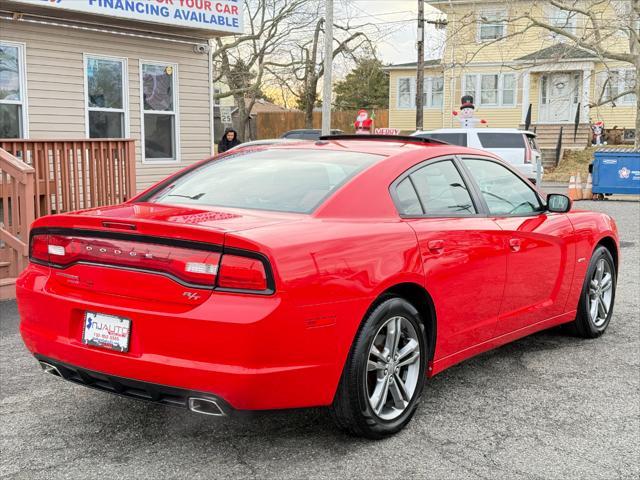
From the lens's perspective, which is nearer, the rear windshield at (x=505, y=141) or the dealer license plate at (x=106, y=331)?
the dealer license plate at (x=106, y=331)

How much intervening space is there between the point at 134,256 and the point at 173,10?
35.8 ft

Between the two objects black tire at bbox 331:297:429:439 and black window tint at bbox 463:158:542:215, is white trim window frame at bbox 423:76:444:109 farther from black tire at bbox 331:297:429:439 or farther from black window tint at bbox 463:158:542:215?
black tire at bbox 331:297:429:439

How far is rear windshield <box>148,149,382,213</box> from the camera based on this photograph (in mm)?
4086

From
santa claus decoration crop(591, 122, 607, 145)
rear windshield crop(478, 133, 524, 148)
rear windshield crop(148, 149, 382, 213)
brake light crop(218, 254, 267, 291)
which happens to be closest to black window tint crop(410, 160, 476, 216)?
rear windshield crop(148, 149, 382, 213)

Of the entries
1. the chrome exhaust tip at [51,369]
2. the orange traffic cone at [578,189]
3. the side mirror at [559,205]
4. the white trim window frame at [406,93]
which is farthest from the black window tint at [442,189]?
the white trim window frame at [406,93]

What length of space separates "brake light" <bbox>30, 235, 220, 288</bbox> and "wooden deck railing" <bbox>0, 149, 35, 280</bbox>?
386cm

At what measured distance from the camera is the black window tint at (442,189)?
4441 millimetres

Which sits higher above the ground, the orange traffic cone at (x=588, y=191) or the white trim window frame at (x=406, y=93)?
the white trim window frame at (x=406, y=93)

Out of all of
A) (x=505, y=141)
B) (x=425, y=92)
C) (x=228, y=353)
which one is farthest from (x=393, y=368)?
(x=425, y=92)

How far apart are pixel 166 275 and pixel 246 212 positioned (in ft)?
2.04

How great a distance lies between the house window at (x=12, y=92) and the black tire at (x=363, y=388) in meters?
9.75

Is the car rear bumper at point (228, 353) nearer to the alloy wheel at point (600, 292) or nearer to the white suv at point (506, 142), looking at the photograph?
the alloy wheel at point (600, 292)

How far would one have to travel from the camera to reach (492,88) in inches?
1555

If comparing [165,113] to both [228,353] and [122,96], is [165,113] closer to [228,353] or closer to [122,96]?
[122,96]
